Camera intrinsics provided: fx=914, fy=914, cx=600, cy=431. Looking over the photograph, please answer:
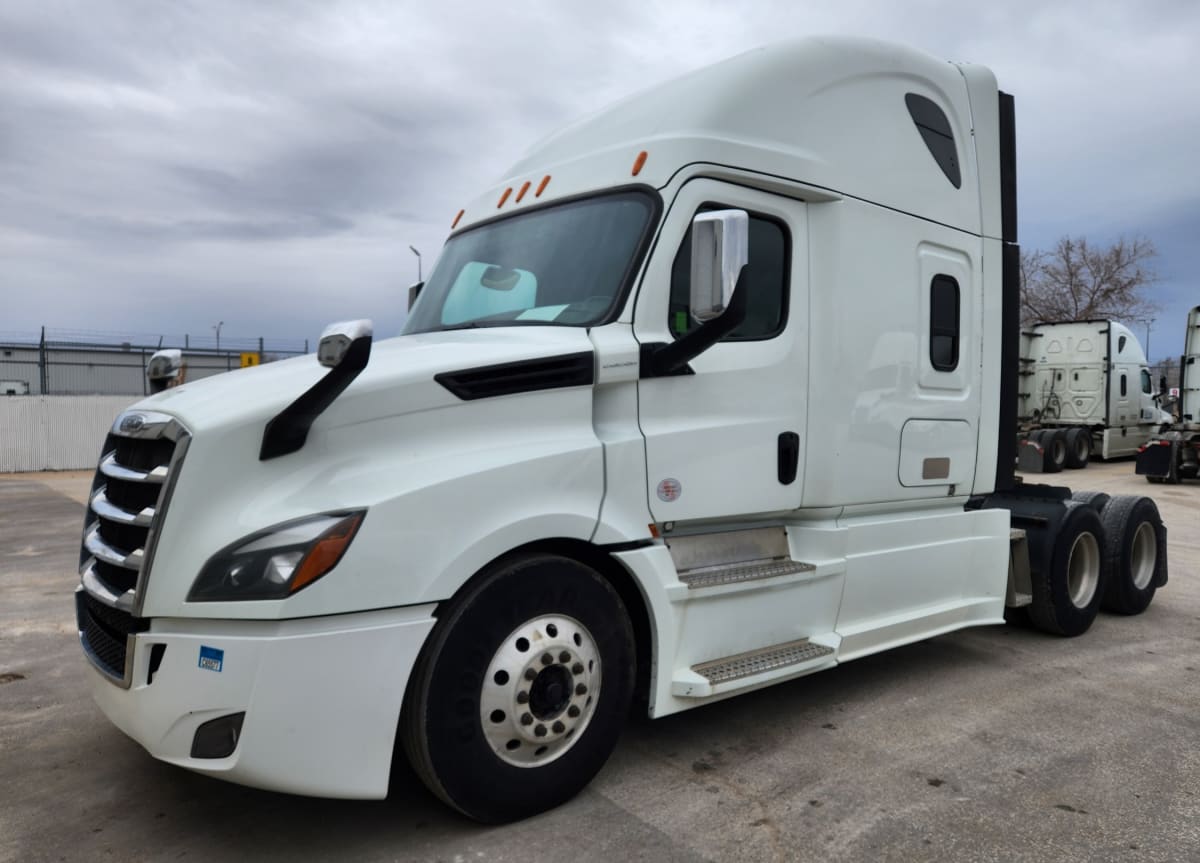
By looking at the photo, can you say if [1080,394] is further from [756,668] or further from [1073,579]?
[756,668]

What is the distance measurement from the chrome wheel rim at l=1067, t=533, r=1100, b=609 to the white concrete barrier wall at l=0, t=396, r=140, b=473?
73.2 feet

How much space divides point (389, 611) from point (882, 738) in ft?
8.59

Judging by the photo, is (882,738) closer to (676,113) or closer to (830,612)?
(830,612)

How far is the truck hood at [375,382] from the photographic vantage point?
3166 millimetres

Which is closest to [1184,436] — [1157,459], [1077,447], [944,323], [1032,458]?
[1157,459]

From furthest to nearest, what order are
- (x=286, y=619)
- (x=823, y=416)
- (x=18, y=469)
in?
(x=18, y=469) < (x=823, y=416) < (x=286, y=619)

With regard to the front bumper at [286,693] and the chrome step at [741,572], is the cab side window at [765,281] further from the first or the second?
the front bumper at [286,693]

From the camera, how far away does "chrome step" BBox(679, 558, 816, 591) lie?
13.2 ft

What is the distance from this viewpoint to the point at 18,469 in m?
22.8

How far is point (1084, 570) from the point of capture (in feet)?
21.9

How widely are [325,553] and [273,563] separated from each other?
16 cm

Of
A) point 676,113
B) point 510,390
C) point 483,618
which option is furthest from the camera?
point 676,113

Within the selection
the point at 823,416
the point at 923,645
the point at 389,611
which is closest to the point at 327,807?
the point at 389,611

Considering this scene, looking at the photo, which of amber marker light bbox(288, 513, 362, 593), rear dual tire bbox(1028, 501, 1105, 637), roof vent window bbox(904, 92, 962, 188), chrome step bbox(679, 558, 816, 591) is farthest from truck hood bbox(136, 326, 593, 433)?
rear dual tire bbox(1028, 501, 1105, 637)
